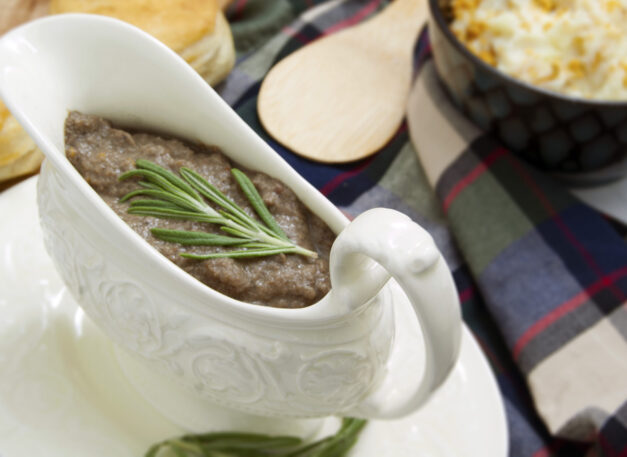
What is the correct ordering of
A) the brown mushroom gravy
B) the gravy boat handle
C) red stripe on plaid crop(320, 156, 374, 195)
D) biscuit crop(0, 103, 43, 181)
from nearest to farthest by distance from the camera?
the gravy boat handle
the brown mushroom gravy
red stripe on plaid crop(320, 156, 374, 195)
biscuit crop(0, 103, 43, 181)

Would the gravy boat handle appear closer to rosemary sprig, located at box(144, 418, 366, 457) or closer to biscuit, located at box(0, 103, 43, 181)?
rosemary sprig, located at box(144, 418, 366, 457)

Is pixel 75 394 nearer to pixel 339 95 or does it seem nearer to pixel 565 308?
pixel 339 95

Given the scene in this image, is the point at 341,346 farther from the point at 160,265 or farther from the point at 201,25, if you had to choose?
the point at 201,25

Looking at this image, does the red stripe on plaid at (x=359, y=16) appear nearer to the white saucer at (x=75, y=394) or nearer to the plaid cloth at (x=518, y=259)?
the plaid cloth at (x=518, y=259)

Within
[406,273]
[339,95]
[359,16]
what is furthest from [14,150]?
[406,273]

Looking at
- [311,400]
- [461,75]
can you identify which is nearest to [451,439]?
[311,400]

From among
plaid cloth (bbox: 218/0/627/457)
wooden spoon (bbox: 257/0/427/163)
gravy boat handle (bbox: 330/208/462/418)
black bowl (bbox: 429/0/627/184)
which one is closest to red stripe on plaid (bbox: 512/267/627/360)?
plaid cloth (bbox: 218/0/627/457)
